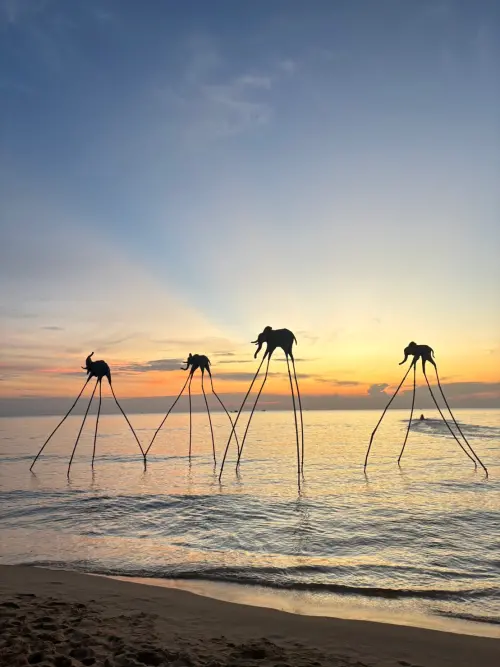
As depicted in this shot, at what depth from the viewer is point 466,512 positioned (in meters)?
15.5

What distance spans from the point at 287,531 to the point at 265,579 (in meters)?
4.36

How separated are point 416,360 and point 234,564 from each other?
1794cm

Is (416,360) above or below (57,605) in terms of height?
above

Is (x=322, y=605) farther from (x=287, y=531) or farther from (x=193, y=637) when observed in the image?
(x=287, y=531)

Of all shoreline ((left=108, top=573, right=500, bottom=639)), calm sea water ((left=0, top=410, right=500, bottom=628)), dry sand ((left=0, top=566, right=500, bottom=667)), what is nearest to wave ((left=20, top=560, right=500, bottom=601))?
calm sea water ((left=0, top=410, right=500, bottom=628))

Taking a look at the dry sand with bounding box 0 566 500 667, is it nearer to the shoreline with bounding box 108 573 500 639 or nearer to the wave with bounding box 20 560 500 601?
the shoreline with bounding box 108 573 500 639

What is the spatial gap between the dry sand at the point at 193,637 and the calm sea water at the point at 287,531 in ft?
4.99

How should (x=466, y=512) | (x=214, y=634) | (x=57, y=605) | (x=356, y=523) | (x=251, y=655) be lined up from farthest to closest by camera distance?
1. (x=466, y=512)
2. (x=356, y=523)
3. (x=57, y=605)
4. (x=214, y=634)
5. (x=251, y=655)

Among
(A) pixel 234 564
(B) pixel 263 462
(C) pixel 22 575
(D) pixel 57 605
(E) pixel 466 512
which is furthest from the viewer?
(B) pixel 263 462

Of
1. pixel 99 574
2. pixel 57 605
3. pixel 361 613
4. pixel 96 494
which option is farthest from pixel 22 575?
pixel 96 494

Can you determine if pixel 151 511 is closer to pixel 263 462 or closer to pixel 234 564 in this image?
pixel 234 564

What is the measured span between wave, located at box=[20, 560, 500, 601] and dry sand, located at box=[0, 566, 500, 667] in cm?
157

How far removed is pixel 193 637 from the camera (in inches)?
231

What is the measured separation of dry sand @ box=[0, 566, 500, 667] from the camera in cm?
514
